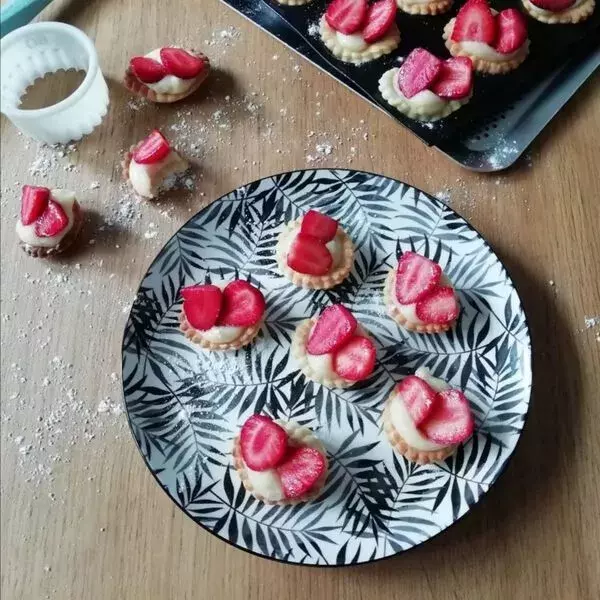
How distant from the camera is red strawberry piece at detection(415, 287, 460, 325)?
1.23m

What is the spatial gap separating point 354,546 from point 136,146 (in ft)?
2.90

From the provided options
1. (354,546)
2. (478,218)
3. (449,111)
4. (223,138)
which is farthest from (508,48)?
(354,546)

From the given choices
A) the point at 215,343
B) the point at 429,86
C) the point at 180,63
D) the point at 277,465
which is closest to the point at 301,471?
the point at 277,465

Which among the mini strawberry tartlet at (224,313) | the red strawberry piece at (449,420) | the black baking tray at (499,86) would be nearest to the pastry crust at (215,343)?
the mini strawberry tartlet at (224,313)

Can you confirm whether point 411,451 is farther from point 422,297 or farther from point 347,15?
point 347,15

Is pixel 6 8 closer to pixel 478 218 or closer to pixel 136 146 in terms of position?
pixel 136 146

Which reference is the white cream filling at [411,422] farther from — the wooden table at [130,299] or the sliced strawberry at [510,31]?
the sliced strawberry at [510,31]

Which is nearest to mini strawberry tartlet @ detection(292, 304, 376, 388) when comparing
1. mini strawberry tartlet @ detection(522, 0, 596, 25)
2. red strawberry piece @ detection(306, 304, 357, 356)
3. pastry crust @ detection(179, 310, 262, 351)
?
red strawberry piece @ detection(306, 304, 357, 356)

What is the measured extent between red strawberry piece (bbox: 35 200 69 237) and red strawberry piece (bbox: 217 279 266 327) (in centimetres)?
37

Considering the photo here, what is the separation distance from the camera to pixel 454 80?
142 centimetres

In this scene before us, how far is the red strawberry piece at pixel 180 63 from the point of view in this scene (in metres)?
1.50

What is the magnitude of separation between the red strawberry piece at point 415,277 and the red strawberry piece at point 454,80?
1.18ft

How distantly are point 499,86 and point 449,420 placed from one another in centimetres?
70

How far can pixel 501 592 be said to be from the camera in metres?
1.17
